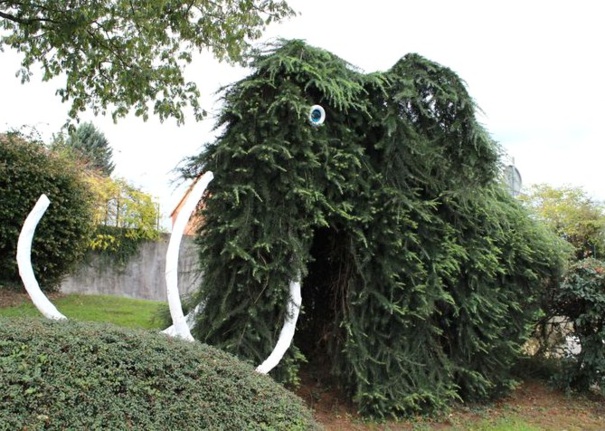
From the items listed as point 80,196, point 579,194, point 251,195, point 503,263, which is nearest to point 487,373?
point 503,263

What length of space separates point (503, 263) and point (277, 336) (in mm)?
2804

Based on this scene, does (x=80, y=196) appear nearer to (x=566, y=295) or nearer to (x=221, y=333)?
(x=221, y=333)

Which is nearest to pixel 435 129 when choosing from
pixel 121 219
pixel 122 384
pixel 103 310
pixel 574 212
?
pixel 122 384

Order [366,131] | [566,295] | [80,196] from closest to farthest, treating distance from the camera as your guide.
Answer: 1. [366,131]
2. [566,295]
3. [80,196]

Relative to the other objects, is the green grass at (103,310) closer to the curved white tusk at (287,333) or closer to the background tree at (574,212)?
the curved white tusk at (287,333)

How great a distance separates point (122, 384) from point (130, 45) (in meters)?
7.89

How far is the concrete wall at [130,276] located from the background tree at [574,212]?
1220cm

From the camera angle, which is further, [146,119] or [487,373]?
[146,119]

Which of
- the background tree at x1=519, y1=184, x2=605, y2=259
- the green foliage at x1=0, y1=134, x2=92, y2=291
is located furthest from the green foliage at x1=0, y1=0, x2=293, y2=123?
the background tree at x1=519, y1=184, x2=605, y2=259

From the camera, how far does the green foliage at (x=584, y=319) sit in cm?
651

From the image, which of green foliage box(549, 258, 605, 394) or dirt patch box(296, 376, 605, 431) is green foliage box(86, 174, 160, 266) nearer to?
dirt patch box(296, 376, 605, 431)

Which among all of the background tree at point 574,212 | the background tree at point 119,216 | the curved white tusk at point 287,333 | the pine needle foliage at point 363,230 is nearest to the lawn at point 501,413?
the pine needle foliage at point 363,230

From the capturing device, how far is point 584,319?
6.59 m

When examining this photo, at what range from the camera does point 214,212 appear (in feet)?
15.9
